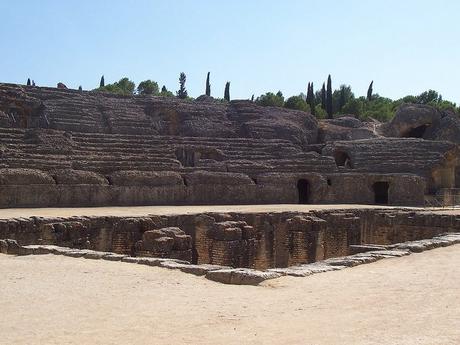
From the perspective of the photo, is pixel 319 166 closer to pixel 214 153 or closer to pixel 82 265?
pixel 214 153

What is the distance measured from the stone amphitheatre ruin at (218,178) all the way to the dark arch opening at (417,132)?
0.34 ft

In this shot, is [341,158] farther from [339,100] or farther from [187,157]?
[339,100]

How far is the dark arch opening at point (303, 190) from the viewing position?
3162 centimetres

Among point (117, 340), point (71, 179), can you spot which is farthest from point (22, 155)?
point (117, 340)

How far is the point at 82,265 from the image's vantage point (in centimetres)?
1095

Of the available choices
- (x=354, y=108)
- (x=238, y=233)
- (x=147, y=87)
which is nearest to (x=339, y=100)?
(x=354, y=108)

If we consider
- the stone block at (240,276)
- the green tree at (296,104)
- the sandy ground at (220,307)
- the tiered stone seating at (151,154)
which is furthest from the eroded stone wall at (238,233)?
the green tree at (296,104)

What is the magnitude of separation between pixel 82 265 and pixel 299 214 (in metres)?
11.6

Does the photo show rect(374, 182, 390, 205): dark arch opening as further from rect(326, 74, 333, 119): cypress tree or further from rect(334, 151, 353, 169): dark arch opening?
rect(326, 74, 333, 119): cypress tree

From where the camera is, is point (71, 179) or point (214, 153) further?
point (214, 153)

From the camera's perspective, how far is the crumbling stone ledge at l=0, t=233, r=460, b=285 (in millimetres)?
9391

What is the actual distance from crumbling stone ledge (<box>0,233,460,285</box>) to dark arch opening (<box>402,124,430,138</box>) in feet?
97.8

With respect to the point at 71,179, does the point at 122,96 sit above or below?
above

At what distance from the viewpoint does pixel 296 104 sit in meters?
54.8
